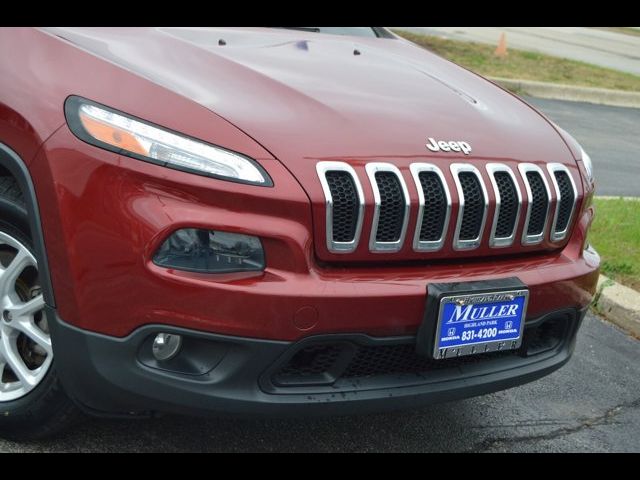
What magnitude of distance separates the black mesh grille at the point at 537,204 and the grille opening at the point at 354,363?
1.03ft

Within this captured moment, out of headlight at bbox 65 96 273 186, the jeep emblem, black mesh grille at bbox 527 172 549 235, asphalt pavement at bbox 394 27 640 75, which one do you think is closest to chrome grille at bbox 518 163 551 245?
black mesh grille at bbox 527 172 549 235

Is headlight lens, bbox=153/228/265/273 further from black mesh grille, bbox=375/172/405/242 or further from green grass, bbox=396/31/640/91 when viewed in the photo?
green grass, bbox=396/31/640/91

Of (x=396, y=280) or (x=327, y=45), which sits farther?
(x=327, y=45)

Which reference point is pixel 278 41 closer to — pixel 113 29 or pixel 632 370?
pixel 113 29

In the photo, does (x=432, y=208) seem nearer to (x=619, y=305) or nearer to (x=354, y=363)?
(x=354, y=363)

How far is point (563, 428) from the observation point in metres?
A: 3.63

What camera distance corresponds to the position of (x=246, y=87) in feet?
9.46

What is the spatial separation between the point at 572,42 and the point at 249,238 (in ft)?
68.2

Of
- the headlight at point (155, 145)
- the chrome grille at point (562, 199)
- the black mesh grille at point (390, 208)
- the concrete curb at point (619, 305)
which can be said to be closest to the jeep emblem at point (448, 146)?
the black mesh grille at point (390, 208)

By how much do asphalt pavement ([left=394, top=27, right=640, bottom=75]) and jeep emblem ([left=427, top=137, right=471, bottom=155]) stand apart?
1368cm

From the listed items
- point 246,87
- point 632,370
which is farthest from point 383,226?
point 632,370

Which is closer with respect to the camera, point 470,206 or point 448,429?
point 470,206

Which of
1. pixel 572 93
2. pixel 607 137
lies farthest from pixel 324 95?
pixel 572 93
